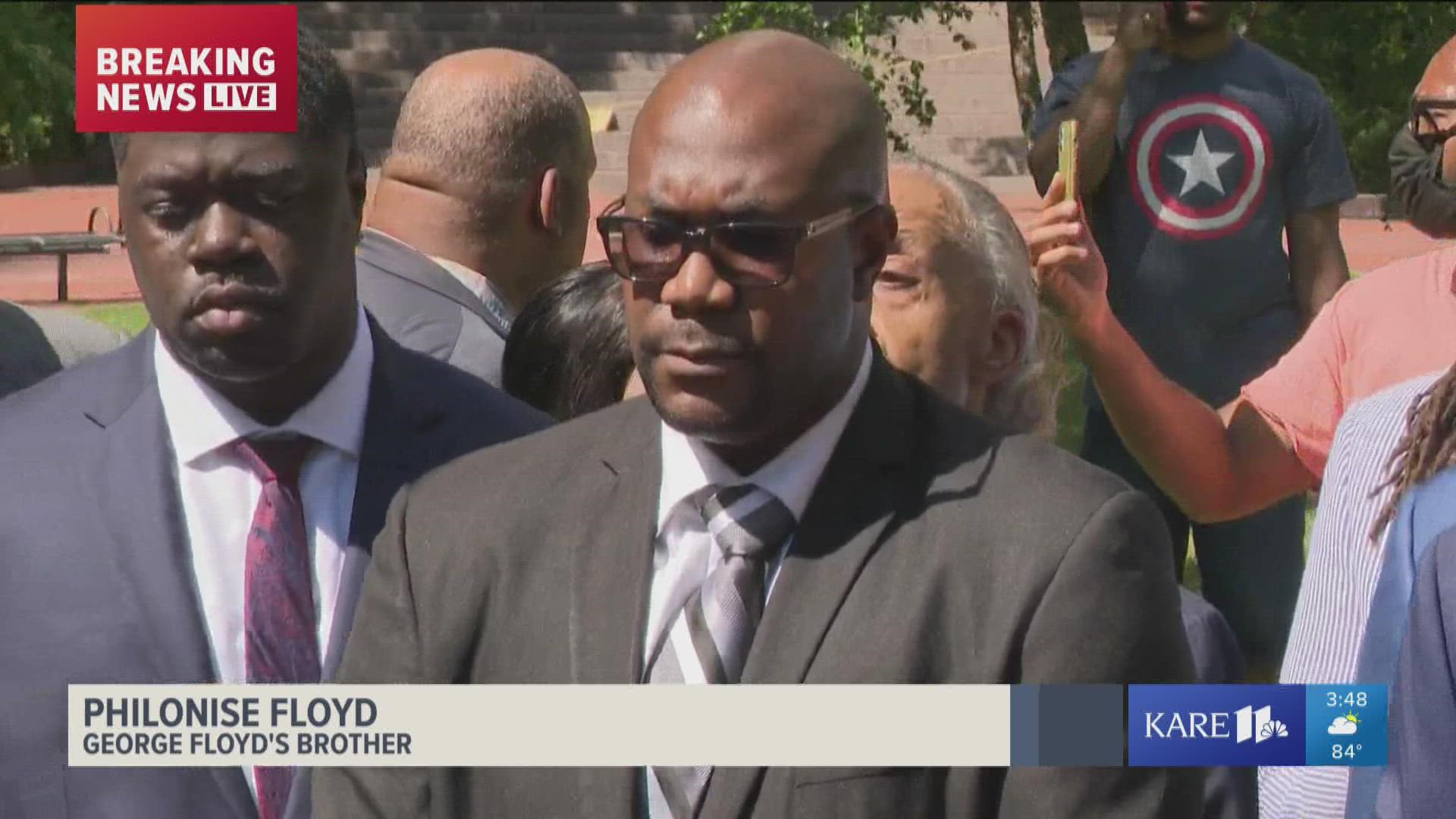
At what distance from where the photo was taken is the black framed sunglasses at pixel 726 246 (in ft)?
6.52

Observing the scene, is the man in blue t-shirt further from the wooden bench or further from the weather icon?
the wooden bench

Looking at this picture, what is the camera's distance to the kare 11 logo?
6.51 feet

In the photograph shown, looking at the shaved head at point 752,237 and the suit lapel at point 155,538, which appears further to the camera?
the suit lapel at point 155,538

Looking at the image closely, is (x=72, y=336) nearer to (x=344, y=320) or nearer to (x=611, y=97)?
(x=344, y=320)

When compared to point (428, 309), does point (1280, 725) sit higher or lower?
lower

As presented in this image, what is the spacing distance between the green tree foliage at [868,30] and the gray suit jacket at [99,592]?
707 cm

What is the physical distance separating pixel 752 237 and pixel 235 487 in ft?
2.44

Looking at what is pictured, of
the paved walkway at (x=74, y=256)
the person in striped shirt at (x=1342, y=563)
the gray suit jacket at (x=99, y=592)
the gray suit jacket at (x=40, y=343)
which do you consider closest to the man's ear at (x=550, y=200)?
the gray suit jacket at (x=40, y=343)

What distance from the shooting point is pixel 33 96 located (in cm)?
580

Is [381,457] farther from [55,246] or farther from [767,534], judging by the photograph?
[55,246]

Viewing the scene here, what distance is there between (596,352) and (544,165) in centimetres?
54

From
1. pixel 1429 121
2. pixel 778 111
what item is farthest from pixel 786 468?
pixel 1429 121

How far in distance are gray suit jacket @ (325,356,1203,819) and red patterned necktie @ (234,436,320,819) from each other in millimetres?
248

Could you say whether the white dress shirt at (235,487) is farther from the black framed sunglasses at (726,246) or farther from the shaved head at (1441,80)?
the shaved head at (1441,80)
